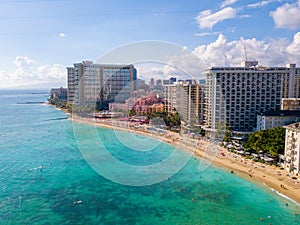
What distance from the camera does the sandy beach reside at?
11.0 metres

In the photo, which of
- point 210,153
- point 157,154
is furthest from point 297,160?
point 157,154

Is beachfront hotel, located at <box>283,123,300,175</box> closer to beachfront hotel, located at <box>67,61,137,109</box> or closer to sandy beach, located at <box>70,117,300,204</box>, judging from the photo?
sandy beach, located at <box>70,117,300,204</box>

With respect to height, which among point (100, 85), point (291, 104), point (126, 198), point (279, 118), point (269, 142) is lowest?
point (126, 198)

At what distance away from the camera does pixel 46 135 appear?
78.0ft

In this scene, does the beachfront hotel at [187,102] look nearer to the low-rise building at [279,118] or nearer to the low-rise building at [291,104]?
the low-rise building at [279,118]

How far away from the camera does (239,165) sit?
14.0m

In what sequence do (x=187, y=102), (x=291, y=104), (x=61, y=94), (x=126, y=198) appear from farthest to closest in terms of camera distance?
(x=61, y=94) < (x=187, y=102) < (x=291, y=104) < (x=126, y=198)

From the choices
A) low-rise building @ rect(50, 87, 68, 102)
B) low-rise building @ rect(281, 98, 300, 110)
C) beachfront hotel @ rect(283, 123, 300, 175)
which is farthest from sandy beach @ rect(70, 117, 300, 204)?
low-rise building @ rect(50, 87, 68, 102)

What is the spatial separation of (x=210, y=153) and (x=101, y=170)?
6.97 metres

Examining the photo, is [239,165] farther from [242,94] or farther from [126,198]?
[242,94]

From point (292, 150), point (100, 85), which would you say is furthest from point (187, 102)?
point (100, 85)

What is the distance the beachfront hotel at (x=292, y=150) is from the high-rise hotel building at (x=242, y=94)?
272 inches

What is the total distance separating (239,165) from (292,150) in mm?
2880

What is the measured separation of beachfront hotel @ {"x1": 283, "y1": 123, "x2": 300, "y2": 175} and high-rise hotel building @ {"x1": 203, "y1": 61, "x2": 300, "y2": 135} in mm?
A: 6912
